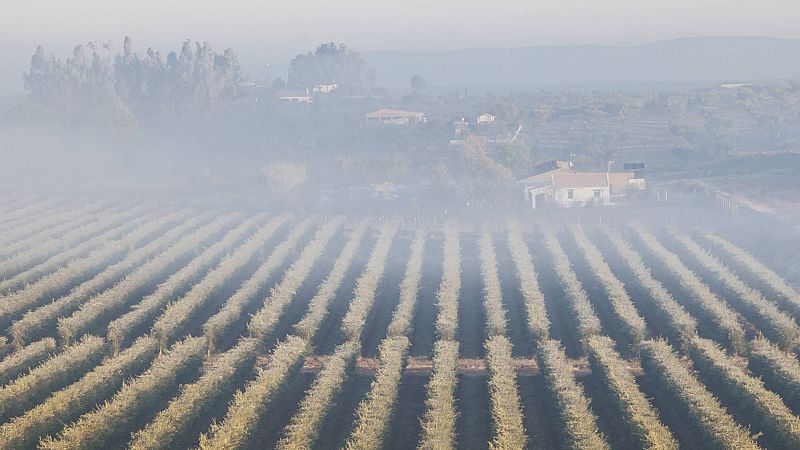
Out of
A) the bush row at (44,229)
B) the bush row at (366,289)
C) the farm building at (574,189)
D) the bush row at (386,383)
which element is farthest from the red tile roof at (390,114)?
the bush row at (386,383)

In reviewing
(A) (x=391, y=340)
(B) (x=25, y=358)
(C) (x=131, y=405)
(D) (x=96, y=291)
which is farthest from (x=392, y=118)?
(C) (x=131, y=405)

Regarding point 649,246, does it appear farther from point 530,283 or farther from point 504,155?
point 504,155

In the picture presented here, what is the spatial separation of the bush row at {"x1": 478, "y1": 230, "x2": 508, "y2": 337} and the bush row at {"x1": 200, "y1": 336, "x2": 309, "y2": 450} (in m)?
7.41

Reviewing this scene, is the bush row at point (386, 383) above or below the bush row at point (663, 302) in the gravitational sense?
above

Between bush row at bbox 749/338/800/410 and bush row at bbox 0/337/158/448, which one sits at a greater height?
bush row at bbox 0/337/158/448

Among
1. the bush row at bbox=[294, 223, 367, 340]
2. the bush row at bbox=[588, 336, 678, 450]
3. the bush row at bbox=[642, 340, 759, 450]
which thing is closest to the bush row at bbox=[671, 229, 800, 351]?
the bush row at bbox=[642, 340, 759, 450]

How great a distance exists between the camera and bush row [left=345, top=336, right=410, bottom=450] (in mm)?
21109

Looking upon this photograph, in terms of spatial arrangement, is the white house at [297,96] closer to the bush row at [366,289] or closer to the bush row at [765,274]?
the bush row at [366,289]

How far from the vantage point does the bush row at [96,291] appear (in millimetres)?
32000

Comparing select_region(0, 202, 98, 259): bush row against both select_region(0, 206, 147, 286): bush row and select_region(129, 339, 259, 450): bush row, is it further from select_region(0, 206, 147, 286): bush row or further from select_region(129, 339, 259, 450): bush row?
select_region(129, 339, 259, 450): bush row

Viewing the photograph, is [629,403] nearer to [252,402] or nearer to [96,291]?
[252,402]

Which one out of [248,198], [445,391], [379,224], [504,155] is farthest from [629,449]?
[504,155]

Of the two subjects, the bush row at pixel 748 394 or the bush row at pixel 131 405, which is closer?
the bush row at pixel 131 405

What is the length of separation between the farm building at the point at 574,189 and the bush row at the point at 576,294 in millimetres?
17141
